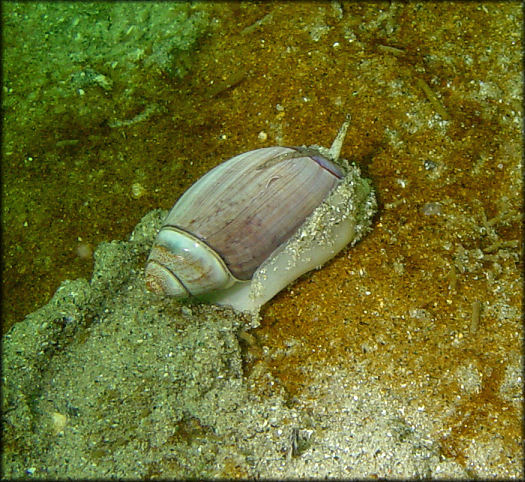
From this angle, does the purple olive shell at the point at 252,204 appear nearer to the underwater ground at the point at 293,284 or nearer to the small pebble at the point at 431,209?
the underwater ground at the point at 293,284

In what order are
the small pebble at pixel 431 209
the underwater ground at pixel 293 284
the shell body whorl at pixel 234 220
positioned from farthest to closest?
the small pebble at pixel 431 209 → the shell body whorl at pixel 234 220 → the underwater ground at pixel 293 284

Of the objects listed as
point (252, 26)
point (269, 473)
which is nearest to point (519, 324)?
point (269, 473)

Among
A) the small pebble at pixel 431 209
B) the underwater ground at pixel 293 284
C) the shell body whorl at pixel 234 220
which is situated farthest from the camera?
the small pebble at pixel 431 209

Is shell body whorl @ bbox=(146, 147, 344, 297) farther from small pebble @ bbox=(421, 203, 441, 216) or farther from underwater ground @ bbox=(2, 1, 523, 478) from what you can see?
small pebble @ bbox=(421, 203, 441, 216)

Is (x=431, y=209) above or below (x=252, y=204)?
below

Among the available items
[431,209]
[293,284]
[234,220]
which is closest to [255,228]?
[234,220]

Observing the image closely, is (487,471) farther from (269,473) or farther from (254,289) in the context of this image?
(254,289)

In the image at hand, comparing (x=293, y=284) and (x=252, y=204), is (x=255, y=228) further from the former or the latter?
(x=293, y=284)

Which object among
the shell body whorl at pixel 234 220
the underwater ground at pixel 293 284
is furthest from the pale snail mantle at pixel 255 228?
the underwater ground at pixel 293 284
